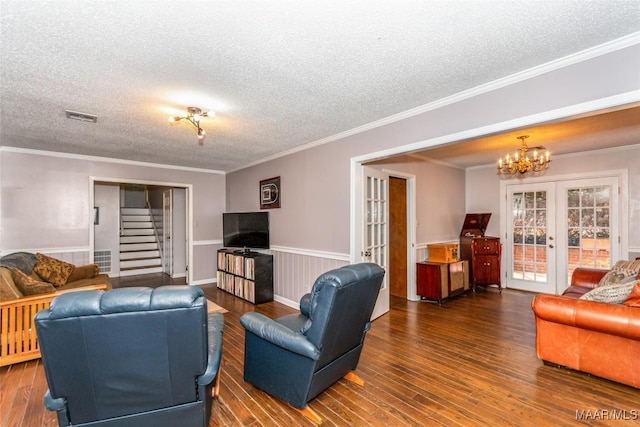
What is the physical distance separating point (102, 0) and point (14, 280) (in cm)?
294

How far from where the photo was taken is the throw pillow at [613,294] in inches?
94.3

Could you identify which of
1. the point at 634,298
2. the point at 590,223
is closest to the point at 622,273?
the point at 634,298

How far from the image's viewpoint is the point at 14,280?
2.93 meters

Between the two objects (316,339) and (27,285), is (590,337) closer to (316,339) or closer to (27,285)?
(316,339)

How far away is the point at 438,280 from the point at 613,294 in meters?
2.30

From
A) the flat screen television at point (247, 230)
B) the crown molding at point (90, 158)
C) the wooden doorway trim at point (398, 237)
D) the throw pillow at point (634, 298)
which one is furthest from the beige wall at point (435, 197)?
the crown molding at point (90, 158)

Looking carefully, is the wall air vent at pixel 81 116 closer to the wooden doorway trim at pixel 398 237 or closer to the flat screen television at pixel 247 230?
the flat screen television at pixel 247 230

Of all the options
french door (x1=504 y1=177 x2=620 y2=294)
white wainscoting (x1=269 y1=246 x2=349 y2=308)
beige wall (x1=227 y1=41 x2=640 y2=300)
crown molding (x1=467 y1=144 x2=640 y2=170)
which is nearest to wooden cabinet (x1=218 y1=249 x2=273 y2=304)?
white wainscoting (x1=269 y1=246 x2=349 y2=308)

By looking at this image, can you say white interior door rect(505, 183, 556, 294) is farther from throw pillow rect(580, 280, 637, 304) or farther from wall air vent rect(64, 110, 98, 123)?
wall air vent rect(64, 110, 98, 123)

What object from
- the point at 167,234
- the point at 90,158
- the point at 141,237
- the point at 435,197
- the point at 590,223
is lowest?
the point at 141,237

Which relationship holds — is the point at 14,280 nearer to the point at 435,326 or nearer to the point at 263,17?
the point at 263,17

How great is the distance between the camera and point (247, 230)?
5453mm

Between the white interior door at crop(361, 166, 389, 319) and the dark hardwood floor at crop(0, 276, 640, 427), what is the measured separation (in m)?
0.78

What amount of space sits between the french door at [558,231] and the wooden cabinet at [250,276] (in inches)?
180
